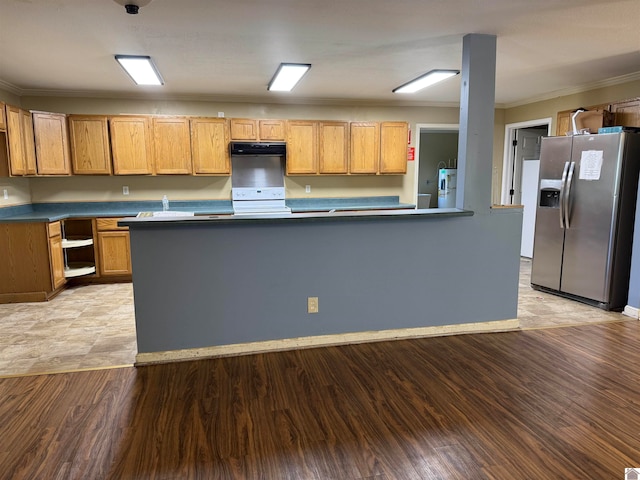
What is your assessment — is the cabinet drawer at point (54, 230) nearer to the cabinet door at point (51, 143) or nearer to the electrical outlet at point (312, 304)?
the cabinet door at point (51, 143)

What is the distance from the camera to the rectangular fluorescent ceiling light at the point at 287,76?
4.03 meters

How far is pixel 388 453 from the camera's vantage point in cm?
196

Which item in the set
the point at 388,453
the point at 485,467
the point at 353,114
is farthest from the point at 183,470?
the point at 353,114

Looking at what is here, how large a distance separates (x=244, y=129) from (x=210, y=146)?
1.66ft

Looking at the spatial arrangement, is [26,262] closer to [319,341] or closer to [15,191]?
[15,191]

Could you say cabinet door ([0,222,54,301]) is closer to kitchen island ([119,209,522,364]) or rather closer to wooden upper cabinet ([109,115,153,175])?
wooden upper cabinet ([109,115,153,175])

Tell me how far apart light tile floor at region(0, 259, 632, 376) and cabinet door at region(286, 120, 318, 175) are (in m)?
2.66

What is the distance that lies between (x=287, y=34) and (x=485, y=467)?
304 cm

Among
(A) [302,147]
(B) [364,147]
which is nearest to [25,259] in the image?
(A) [302,147]

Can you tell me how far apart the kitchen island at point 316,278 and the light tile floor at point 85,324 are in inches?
19.0

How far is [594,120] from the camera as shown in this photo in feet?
14.8

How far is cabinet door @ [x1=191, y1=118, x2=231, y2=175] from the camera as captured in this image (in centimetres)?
543

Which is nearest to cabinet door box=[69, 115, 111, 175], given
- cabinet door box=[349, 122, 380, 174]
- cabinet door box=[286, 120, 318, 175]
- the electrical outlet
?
cabinet door box=[286, 120, 318, 175]

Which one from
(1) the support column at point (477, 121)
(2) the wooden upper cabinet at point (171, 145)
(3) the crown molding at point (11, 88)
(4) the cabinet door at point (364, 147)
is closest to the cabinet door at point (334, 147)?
(4) the cabinet door at point (364, 147)
